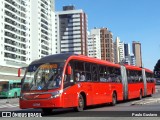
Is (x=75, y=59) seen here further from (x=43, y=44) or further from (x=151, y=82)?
(x=43, y=44)

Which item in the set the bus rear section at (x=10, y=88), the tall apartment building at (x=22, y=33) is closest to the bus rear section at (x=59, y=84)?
the bus rear section at (x=10, y=88)

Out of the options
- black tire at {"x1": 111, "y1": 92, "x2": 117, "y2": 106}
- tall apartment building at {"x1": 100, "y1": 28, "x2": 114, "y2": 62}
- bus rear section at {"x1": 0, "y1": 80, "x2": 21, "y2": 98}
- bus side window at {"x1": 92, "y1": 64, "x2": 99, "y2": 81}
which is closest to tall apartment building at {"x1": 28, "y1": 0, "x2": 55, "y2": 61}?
tall apartment building at {"x1": 100, "y1": 28, "x2": 114, "y2": 62}

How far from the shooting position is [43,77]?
15992 mm

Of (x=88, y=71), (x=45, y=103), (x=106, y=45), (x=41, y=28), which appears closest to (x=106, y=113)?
(x=45, y=103)

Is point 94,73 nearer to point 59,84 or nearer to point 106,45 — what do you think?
point 59,84

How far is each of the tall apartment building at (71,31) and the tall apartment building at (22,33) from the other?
1035 inches

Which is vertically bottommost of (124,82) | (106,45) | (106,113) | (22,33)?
(106,113)

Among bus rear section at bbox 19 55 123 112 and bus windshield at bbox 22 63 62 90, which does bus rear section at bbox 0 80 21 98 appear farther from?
bus windshield at bbox 22 63 62 90

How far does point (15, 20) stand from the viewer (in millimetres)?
112938

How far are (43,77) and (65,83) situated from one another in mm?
1050

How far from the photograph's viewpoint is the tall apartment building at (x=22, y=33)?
341 ft

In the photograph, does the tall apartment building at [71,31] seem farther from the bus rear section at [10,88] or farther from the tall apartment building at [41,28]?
the bus rear section at [10,88]

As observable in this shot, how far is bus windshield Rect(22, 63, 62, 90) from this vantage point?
620 inches

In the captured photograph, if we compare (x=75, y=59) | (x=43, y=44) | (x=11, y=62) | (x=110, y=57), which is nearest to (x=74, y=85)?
(x=75, y=59)
